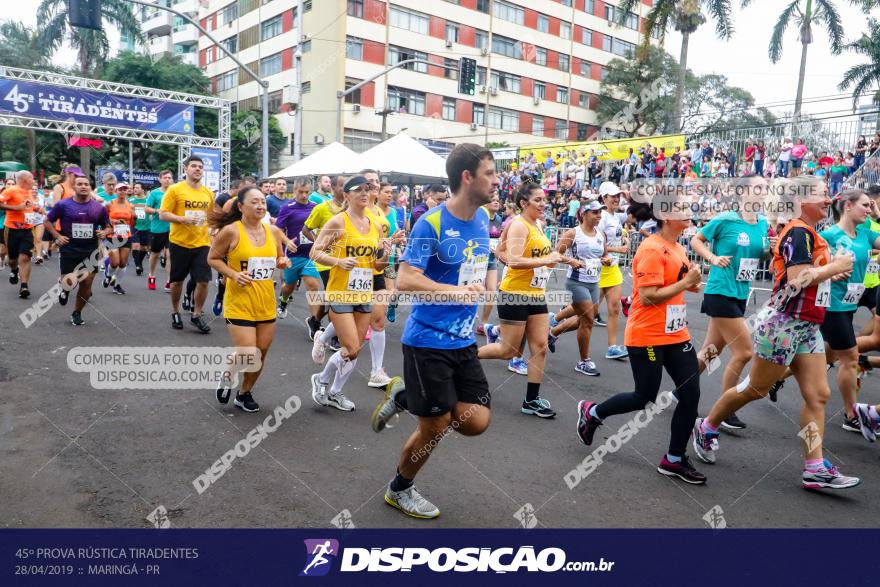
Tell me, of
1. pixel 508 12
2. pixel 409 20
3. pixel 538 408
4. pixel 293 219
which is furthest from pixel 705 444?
pixel 508 12

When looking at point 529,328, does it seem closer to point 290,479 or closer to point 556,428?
point 556,428

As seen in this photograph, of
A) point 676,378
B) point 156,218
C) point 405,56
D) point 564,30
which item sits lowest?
point 676,378

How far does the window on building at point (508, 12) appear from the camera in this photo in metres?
49.2

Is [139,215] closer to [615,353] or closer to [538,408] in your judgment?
[615,353]

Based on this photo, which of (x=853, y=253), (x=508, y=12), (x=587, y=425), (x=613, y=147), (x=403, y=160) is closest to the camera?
(x=587, y=425)

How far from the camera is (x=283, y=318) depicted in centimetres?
1007

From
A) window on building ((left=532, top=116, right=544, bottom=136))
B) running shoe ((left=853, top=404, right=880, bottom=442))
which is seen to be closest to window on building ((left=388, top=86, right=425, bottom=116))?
window on building ((left=532, top=116, right=544, bottom=136))

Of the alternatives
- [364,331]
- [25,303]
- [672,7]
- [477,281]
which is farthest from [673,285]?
[672,7]

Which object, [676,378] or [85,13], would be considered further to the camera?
[85,13]

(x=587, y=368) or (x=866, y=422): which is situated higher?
(x=866, y=422)

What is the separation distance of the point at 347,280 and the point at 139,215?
9.81 metres

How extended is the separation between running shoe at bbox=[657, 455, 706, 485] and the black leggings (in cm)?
7

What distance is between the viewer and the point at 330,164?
17.5 m

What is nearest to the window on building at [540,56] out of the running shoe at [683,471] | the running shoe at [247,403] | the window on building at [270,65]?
the window on building at [270,65]
